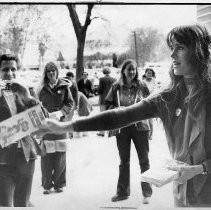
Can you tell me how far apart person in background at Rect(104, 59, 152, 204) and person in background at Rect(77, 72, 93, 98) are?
0.14 metres

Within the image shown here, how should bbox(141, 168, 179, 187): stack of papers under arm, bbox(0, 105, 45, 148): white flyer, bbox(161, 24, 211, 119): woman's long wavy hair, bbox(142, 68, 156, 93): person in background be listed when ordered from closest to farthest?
bbox(141, 168, 179, 187): stack of papers under arm < bbox(161, 24, 211, 119): woman's long wavy hair < bbox(0, 105, 45, 148): white flyer < bbox(142, 68, 156, 93): person in background

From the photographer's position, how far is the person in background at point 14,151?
208 centimetres

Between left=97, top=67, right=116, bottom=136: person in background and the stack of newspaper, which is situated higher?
left=97, top=67, right=116, bottom=136: person in background

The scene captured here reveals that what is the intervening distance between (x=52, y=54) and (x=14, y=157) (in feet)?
2.14

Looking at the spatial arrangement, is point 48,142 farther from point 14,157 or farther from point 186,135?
point 186,135

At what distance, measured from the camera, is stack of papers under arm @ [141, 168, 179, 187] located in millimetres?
1587

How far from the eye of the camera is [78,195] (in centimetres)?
228

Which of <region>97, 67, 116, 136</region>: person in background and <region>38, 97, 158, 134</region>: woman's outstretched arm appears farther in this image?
<region>97, 67, 116, 136</region>: person in background

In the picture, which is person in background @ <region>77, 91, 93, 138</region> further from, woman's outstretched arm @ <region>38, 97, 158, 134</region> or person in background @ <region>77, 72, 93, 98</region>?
woman's outstretched arm @ <region>38, 97, 158, 134</region>

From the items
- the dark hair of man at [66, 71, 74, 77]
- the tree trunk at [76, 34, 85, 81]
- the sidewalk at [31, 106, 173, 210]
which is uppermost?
the tree trunk at [76, 34, 85, 81]

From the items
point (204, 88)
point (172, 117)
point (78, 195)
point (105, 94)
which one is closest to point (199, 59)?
point (204, 88)

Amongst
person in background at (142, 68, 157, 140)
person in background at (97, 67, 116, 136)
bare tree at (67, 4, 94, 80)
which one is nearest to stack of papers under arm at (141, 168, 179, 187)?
person in background at (142, 68, 157, 140)

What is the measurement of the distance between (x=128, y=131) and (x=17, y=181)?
0.70 metres

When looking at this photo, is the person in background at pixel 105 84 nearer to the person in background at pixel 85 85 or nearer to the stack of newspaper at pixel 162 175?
the person in background at pixel 85 85
